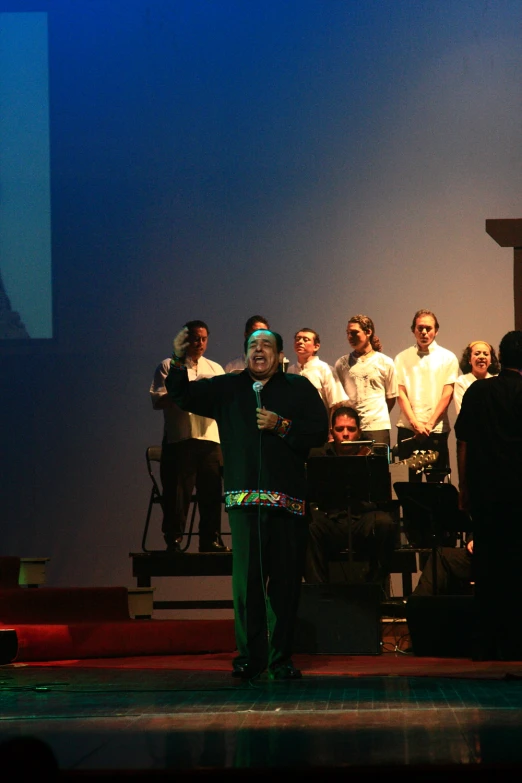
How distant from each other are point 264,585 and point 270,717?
3.34 ft

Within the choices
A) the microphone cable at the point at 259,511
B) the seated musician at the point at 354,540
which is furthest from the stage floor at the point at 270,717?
the seated musician at the point at 354,540

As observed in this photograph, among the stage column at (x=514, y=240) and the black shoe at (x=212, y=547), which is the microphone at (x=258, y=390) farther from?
the stage column at (x=514, y=240)

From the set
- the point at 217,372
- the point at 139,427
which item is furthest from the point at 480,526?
the point at 139,427

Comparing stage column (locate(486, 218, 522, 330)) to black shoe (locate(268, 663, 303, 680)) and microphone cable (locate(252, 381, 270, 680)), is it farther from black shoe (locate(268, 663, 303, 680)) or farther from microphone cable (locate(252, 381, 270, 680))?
black shoe (locate(268, 663, 303, 680))

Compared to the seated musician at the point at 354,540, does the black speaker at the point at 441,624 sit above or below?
below

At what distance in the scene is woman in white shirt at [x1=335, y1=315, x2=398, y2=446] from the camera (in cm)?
714

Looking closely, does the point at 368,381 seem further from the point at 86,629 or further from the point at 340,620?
the point at 86,629

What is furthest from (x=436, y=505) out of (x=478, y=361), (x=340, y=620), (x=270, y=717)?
(x=270, y=717)

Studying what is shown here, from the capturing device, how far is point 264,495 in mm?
4148

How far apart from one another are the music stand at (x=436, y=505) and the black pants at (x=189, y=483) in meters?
1.66

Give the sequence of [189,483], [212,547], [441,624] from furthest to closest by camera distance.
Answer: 1. [189,483]
2. [212,547]
3. [441,624]

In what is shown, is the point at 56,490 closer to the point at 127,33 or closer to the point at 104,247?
the point at 104,247

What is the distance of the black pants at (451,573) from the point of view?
5.61 metres

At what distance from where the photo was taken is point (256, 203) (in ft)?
25.9
